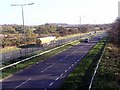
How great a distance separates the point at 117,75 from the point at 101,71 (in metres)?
2.86

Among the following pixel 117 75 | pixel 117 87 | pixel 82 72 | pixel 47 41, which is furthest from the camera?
pixel 47 41

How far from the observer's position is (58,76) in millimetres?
29844

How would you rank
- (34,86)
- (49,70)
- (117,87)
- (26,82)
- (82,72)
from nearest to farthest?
(117,87) < (34,86) < (26,82) < (82,72) < (49,70)

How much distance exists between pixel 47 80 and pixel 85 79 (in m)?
3.20

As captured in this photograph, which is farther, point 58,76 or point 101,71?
point 101,71

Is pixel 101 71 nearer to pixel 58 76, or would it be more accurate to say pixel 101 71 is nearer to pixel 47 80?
pixel 58 76

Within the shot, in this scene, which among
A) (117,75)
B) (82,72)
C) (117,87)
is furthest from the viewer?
(82,72)

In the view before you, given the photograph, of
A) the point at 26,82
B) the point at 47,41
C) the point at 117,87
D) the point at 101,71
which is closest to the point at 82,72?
the point at 101,71

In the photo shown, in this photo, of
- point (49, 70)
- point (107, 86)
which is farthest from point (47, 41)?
point (107, 86)

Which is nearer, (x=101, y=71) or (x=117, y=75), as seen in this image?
(x=117, y=75)

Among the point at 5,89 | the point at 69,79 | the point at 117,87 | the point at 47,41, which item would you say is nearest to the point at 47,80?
the point at 69,79

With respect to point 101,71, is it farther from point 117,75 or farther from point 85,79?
point 85,79

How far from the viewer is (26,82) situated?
2662 centimetres

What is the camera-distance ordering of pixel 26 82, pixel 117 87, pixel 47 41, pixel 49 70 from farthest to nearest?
pixel 47 41, pixel 49 70, pixel 26 82, pixel 117 87
